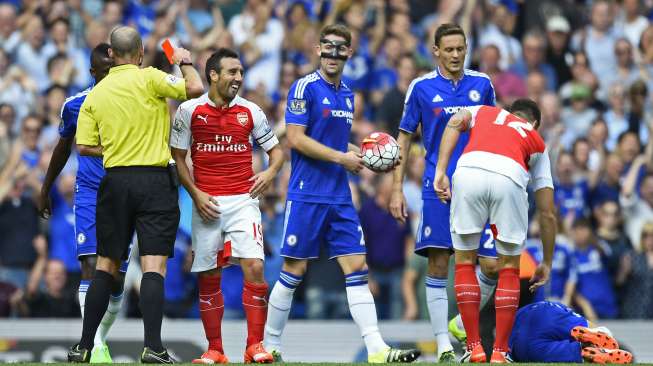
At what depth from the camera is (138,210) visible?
9586 millimetres

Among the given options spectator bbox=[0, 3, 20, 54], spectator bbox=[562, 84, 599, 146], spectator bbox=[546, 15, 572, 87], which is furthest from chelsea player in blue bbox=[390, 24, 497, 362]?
spectator bbox=[0, 3, 20, 54]

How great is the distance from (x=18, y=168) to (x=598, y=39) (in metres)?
8.50

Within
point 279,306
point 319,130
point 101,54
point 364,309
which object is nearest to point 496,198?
point 364,309

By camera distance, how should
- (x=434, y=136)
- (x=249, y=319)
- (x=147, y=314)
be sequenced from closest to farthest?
A: (x=147, y=314) < (x=249, y=319) < (x=434, y=136)

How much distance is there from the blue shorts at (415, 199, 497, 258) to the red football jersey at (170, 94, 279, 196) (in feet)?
5.04

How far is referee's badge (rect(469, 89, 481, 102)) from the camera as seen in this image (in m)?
10.9

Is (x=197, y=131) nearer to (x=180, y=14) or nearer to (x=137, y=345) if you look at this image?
(x=137, y=345)

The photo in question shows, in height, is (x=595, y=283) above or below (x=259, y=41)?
below

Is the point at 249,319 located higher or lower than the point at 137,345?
higher

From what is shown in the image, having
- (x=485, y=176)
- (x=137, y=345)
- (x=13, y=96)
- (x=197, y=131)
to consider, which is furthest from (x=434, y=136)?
(x=13, y=96)

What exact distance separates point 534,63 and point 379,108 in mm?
2708

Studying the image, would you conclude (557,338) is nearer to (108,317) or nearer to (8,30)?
(108,317)

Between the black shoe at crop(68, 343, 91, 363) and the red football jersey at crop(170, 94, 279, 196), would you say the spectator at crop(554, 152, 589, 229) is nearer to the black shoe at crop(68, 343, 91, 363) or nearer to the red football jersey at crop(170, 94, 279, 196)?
the red football jersey at crop(170, 94, 279, 196)

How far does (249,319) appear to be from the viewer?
1023cm
